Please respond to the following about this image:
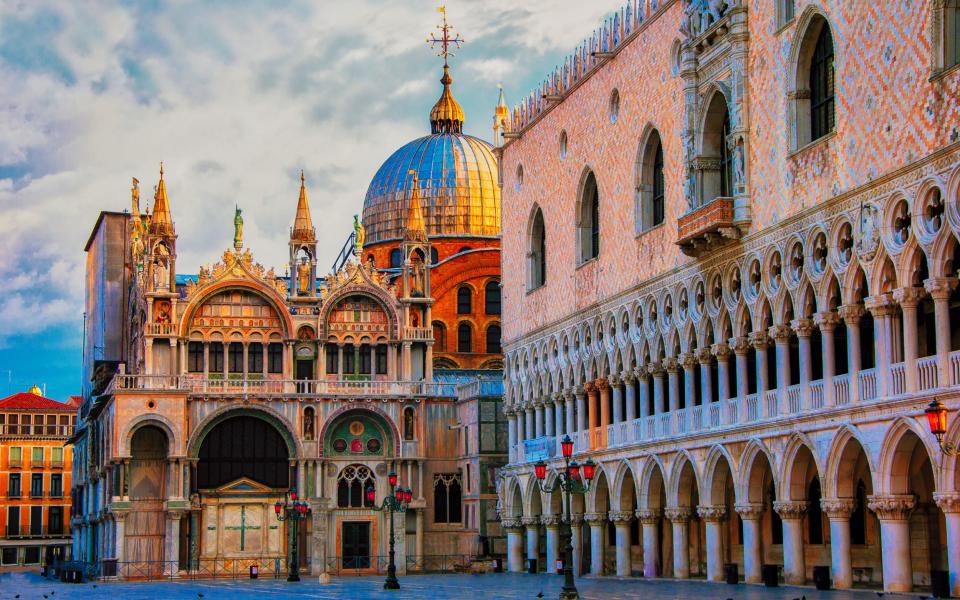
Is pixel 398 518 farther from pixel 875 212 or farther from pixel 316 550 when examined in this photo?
pixel 875 212

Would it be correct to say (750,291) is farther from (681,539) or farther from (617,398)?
(617,398)

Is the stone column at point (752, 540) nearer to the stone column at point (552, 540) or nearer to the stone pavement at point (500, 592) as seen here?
the stone pavement at point (500, 592)

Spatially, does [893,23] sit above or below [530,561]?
above

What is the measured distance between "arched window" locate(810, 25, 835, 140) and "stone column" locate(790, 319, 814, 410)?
150 inches

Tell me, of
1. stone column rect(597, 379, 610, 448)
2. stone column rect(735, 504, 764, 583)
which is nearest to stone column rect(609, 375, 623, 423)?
stone column rect(597, 379, 610, 448)

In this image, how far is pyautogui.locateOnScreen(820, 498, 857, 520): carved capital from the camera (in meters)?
32.9

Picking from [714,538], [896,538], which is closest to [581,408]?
[714,538]

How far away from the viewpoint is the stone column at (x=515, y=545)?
5406 centimetres

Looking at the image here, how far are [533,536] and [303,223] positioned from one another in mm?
17362

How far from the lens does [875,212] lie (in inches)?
1238

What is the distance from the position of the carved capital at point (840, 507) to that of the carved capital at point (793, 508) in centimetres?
163

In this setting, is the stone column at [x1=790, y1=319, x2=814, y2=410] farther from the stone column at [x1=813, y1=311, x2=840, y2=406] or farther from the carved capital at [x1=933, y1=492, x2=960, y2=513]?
the carved capital at [x1=933, y1=492, x2=960, y2=513]

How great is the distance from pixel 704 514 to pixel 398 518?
2312 cm

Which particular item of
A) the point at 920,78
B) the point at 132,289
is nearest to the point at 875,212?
the point at 920,78
